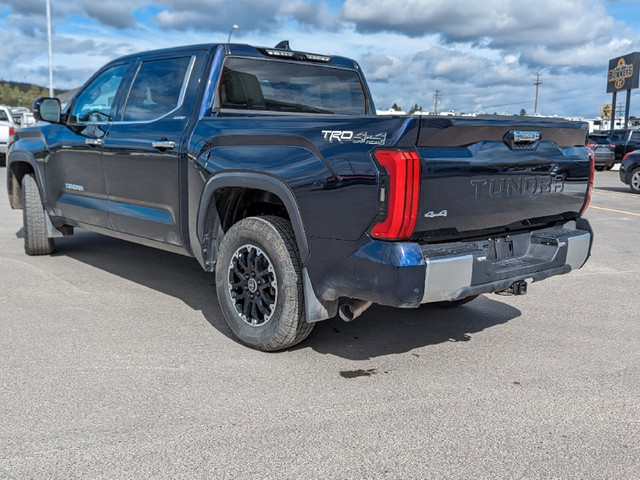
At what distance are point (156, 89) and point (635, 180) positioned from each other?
14186 millimetres

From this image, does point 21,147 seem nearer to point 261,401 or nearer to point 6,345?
point 6,345

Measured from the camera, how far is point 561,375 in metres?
3.87

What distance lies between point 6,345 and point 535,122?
355 centimetres

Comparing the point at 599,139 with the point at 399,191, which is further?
the point at 599,139

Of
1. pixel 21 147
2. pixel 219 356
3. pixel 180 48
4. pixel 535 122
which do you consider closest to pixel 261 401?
pixel 219 356

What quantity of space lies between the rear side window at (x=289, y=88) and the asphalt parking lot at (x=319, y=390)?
1642mm

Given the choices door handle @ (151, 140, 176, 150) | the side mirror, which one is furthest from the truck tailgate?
the side mirror

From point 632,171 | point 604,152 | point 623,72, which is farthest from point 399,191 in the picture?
point 623,72

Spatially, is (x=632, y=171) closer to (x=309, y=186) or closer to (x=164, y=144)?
(x=164, y=144)

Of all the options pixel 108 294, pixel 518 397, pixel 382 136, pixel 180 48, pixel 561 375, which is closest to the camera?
pixel 382 136

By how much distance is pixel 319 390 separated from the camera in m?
3.57

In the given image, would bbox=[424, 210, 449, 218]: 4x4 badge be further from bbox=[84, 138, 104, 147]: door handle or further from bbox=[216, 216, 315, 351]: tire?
A: bbox=[84, 138, 104, 147]: door handle

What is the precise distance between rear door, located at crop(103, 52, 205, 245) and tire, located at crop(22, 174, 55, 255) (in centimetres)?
159

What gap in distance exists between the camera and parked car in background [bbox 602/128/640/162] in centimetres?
2623
